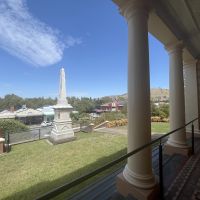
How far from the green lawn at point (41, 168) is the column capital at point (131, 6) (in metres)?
4.03

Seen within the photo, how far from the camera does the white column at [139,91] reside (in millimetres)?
2452

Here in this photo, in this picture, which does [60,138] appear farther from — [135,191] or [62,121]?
[135,191]

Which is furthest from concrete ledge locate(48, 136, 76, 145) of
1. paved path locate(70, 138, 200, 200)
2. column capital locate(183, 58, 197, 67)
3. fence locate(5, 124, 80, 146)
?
column capital locate(183, 58, 197, 67)

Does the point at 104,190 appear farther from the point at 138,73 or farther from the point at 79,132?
the point at 79,132

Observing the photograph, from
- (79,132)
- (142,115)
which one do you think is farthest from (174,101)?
(79,132)

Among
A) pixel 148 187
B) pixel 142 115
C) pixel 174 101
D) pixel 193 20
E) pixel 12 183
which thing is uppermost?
pixel 193 20

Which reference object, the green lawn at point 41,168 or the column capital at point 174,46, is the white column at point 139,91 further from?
the green lawn at point 41,168

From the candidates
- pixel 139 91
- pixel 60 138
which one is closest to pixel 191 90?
pixel 139 91

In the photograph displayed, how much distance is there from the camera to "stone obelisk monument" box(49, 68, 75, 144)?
36.3ft

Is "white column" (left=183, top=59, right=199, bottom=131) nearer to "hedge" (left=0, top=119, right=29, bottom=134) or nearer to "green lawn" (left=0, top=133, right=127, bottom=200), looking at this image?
"green lawn" (left=0, top=133, right=127, bottom=200)

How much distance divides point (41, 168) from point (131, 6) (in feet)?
19.5

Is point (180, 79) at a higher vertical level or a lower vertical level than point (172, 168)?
higher

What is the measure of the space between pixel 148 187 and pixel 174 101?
8.48 feet

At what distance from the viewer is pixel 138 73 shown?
2.46 m
